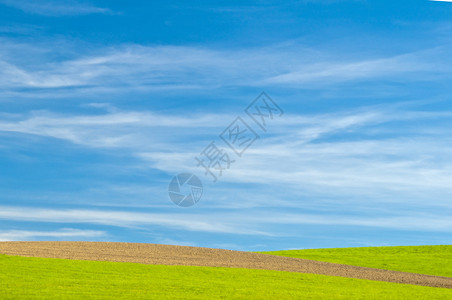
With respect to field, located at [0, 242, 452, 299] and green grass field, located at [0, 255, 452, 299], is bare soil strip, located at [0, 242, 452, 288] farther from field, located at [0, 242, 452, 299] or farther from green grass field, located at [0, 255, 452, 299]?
green grass field, located at [0, 255, 452, 299]

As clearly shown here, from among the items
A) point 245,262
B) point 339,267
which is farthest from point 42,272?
point 339,267

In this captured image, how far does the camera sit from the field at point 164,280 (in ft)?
67.6

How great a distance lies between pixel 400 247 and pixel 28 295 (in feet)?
134

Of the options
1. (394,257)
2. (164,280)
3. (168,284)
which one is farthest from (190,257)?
(394,257)

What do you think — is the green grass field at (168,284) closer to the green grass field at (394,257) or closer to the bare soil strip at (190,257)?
the bare soil strip at (190,257)

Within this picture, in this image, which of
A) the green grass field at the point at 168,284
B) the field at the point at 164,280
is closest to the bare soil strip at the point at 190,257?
the field at the point at 164,280

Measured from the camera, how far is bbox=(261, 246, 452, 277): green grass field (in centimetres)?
3884

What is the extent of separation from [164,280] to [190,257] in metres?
11.0

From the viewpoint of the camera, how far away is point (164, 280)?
23.7m

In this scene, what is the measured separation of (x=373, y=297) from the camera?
22.4 metres

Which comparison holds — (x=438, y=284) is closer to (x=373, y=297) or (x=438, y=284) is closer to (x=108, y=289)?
(x=373, y=297)

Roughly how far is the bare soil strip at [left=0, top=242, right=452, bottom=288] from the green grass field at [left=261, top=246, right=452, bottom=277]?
169 inches

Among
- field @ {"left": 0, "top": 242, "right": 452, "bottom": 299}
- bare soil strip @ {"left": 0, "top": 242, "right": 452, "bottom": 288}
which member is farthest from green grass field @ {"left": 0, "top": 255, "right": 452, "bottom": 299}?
bare soil strip @ {"left": 0, "top": 242, "right": 452, "bottom": 288}

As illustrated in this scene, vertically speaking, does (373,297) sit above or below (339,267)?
below
